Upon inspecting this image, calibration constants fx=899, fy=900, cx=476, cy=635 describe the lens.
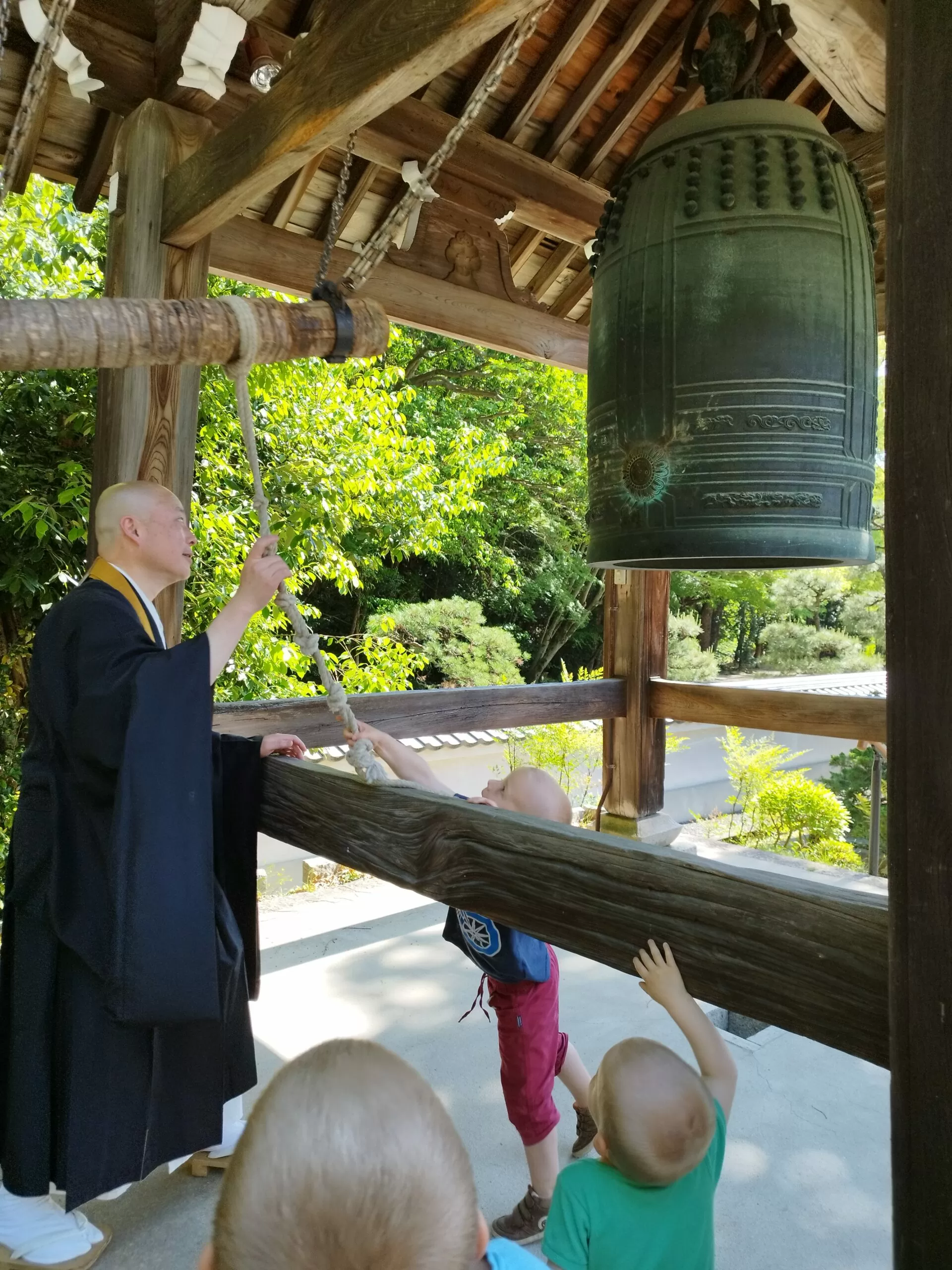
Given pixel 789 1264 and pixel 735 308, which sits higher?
pixel 735 308

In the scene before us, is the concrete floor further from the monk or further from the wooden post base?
the monk

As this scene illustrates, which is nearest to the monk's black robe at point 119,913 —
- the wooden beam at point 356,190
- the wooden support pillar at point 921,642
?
the wooden support pillar at point 921,642

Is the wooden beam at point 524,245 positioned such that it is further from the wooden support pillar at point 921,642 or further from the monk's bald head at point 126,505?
the wooden support pillar at point 921,642

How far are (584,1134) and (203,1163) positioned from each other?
99 cm

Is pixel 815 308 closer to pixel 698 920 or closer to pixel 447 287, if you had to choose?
pixel 698 920

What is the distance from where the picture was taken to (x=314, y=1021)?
316cm

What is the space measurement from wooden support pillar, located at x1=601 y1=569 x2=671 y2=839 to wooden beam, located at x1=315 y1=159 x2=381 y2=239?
233 centimetres

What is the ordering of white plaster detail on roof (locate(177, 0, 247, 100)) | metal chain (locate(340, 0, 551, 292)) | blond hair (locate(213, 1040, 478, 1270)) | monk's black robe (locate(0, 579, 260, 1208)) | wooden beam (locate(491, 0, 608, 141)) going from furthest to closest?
wooden beam (locate(491, 0, 608, 141))
white plaster detail on roof (locate(177, 0, 247, 100))
metal chain (locate(340, 0, 551, 292))
monk's black robe (locate(0, 579, 260, 1208))
blond hair (locate(213, 1040, 478, 1270))

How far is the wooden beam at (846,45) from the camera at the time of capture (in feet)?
5.53

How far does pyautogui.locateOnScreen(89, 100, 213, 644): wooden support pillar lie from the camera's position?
244 cm

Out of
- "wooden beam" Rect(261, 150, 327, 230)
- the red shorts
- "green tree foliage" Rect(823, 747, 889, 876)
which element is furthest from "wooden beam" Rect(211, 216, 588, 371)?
"green tree foliage" Rect(823, 747, 889, 876)

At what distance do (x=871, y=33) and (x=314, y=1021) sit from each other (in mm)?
3189

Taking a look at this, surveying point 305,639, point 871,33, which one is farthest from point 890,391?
point 871,33

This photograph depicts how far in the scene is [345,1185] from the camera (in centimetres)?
58
